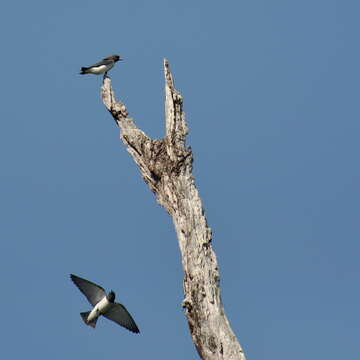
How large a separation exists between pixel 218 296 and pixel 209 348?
84cm

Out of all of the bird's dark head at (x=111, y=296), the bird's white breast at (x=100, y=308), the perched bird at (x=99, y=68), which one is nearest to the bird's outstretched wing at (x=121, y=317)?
the bird's white breast at (x=100, y=308)

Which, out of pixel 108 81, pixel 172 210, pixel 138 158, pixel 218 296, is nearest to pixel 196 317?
pixel 218 296

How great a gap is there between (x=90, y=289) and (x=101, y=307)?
396 mm

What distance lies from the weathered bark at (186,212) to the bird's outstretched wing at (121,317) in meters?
3.00

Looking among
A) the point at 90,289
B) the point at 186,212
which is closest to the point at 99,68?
the point at 90,289

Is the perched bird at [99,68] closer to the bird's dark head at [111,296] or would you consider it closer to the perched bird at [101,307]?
the perched bird at [101,307]

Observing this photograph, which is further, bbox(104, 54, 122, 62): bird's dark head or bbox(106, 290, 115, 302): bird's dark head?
bbox(104, 54, 122, 62): bird's dark head

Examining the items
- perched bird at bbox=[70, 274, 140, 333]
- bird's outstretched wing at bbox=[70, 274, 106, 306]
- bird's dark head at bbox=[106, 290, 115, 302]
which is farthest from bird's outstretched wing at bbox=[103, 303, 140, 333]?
bird's outstretched wing at bbox=[70, 274, 106, 306]

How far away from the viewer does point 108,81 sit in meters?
20.1

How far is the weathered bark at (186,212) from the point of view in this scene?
17031mm

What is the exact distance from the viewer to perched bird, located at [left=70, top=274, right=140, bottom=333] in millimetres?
20391

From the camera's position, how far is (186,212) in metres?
17.8

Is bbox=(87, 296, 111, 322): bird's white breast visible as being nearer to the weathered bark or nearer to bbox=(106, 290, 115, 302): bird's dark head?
bbox=(106, 290, 115, 302): bird's dark head

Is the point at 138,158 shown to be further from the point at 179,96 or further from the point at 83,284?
the point at 83,284
